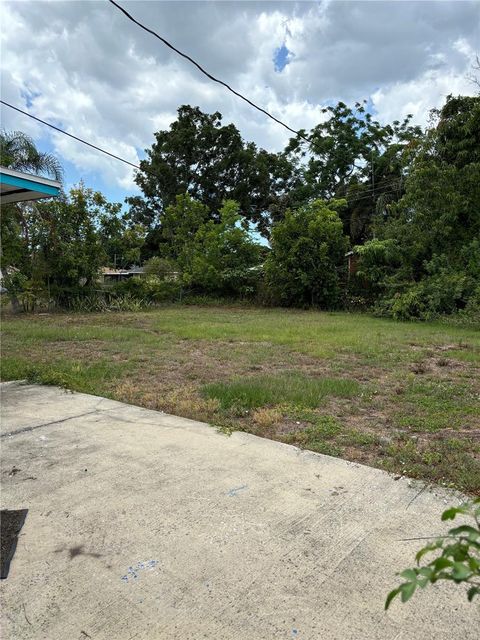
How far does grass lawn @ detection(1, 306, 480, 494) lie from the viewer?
3676 mm

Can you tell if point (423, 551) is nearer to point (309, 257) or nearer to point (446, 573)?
point (446, 573)

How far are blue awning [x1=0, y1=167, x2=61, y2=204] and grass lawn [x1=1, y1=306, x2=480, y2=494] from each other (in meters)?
2.17

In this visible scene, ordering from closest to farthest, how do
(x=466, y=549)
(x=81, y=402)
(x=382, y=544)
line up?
(x=466, y=549), (x=382, y=544), (x=81, y=402)

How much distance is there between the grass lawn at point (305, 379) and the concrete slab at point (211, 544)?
19.1 inches

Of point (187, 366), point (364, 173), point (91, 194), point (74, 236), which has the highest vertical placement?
point (364, 173)

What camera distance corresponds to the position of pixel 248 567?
2.13 m

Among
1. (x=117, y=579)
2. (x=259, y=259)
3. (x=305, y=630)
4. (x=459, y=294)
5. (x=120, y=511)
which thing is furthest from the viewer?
(x=259, y=259)

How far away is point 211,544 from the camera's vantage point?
2314 millimetres

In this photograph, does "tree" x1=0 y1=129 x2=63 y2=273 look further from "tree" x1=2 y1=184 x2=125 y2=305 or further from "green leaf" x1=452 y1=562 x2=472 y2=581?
"green leaf" x1=452 y1=562 x2=472 y2=581

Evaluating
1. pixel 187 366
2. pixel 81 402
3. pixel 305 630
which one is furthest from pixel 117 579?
pixel 187 366

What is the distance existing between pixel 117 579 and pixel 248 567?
579 mm

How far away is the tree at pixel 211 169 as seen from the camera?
109ft

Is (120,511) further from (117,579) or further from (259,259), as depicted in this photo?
(259,259)

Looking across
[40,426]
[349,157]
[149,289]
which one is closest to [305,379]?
[40,426]
